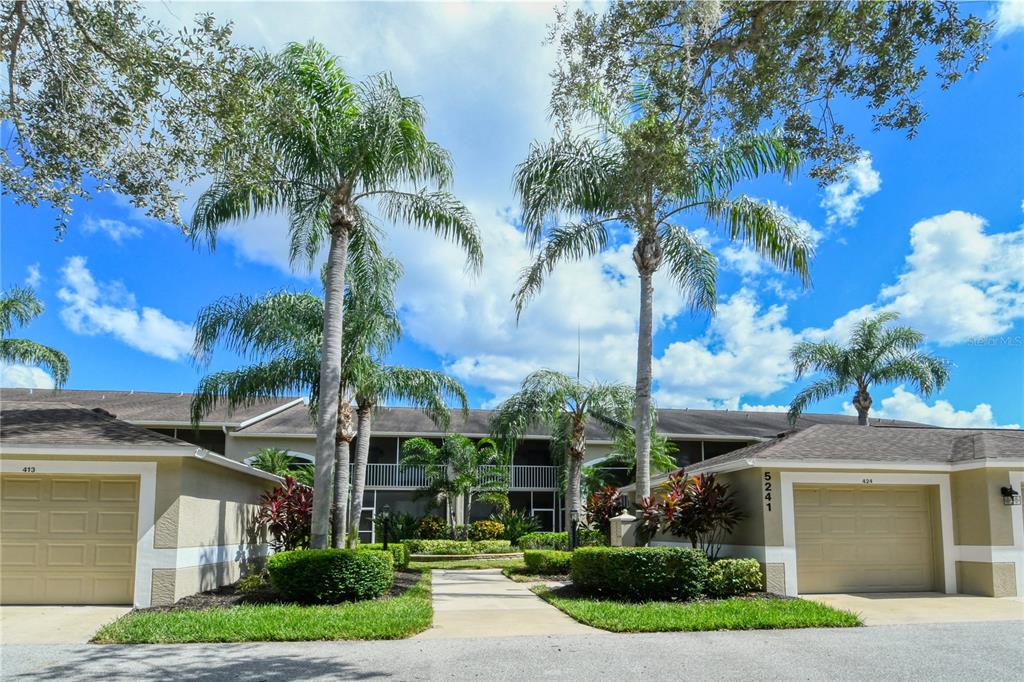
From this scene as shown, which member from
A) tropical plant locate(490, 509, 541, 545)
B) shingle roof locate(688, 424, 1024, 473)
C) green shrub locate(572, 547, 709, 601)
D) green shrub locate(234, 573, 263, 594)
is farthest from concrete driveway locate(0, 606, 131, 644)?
tropical plant locate(490, 509, 541, 545)

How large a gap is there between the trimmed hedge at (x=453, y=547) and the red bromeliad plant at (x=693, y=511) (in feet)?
41.9

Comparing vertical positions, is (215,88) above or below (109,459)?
above

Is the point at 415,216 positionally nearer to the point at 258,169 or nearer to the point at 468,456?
the point at 258,169

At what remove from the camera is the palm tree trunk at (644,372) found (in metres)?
14.7

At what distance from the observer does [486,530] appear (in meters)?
28.8

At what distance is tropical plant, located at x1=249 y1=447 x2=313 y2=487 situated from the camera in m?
24.9

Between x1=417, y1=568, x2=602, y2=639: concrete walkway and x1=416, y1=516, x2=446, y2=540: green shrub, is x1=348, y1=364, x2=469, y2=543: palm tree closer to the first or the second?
x1=417, y1=568, x2=602, y2=639: concrete walkway

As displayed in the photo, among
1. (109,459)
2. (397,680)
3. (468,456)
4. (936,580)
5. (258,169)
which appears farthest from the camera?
(468,456)

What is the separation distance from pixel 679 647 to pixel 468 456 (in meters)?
19.4

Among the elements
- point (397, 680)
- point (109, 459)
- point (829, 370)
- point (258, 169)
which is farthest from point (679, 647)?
point (829, 370)

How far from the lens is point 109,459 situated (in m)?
12.2

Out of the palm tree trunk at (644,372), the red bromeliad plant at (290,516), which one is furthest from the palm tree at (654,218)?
the red bromeliad plant at (290,516)

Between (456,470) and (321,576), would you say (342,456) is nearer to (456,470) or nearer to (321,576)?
(321,576)

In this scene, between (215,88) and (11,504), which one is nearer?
(215,88)
